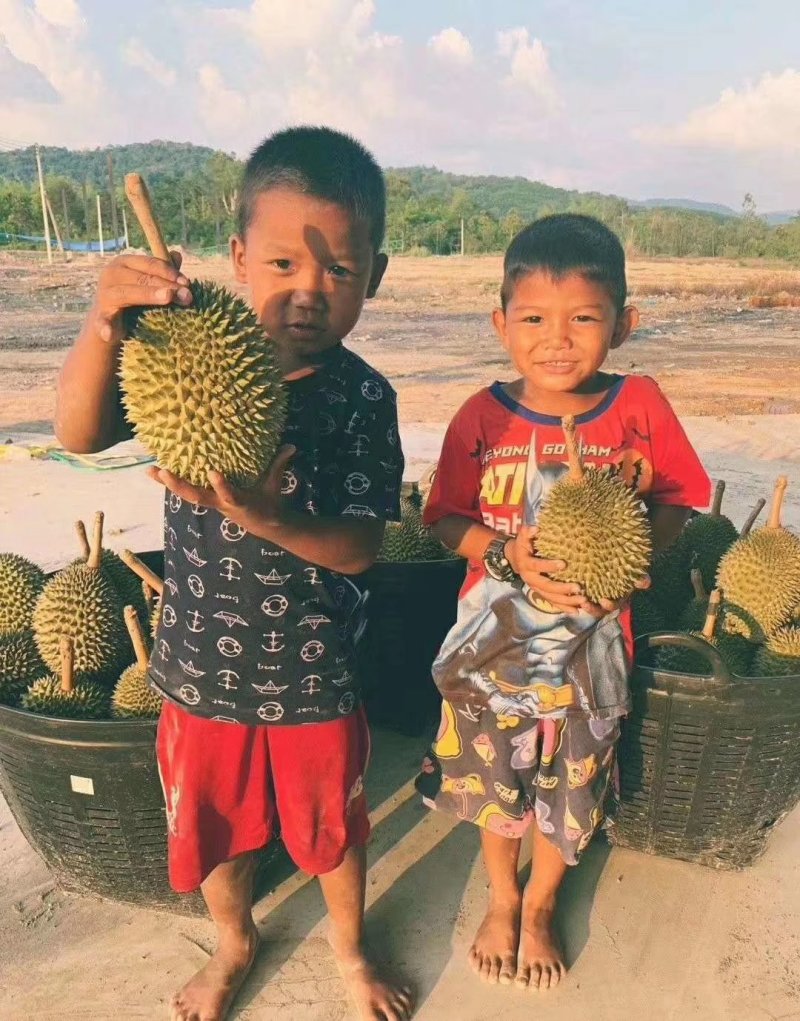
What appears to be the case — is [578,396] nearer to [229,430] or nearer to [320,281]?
[320,281]

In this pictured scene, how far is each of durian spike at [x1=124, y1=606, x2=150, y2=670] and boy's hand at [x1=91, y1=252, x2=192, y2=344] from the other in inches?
41.1

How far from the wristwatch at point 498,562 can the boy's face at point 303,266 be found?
690 millimetres

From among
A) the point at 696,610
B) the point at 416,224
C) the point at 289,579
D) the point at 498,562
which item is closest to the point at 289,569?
the point at 289,579

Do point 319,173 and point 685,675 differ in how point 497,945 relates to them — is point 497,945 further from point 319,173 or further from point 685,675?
point 319,173

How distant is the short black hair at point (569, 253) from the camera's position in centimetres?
211

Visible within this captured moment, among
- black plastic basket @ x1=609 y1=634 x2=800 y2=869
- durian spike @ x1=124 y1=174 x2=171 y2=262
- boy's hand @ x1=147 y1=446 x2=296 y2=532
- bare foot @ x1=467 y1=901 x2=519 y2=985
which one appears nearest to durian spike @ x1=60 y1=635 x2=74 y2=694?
boy's hand @ x1=147 y1=446 x2=296 y2=532

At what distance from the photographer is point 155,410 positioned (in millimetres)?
1538

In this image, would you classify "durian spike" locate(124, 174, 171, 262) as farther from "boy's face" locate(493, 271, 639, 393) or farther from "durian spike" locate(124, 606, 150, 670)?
"durian spike" locate(124, 606, 150, 670)

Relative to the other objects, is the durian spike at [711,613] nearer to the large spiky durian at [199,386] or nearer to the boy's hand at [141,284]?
the large spiky durian at [199,386]

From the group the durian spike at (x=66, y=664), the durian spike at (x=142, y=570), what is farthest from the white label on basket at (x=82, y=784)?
the durian spike at (x=142, y=570)

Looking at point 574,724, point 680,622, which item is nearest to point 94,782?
point 574,724

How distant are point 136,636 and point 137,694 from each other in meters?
0.19

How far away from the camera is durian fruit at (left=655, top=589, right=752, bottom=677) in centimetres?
250

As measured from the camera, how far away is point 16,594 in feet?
9.25
